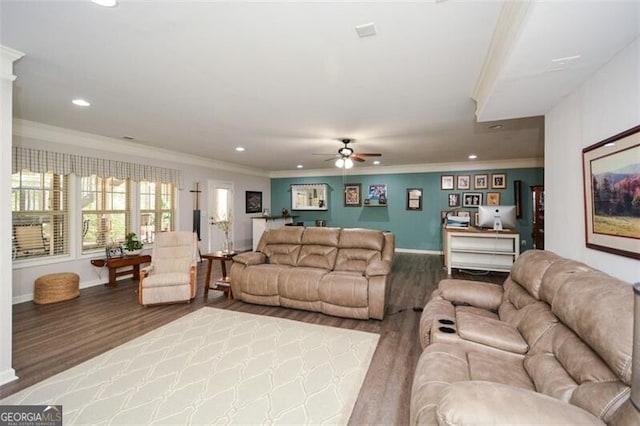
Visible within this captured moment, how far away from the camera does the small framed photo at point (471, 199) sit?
7488 millimetres

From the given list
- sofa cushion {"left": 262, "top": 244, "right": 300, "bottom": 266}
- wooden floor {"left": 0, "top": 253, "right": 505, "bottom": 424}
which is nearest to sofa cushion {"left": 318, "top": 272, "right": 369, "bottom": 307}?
wooden floor {"left": 0, "top": 253, "right": 505, "bottom": 424}

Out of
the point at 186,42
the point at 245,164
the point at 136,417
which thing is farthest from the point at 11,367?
the point at 245,164

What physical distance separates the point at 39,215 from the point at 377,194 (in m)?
7.30

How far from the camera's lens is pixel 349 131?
4539 millimetres

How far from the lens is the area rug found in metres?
1.86

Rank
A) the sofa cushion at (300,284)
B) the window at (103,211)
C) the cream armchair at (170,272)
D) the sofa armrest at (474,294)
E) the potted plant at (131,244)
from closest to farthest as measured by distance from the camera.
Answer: the sofa armrest at (474,294) < the sofa cushion at (300,284) < the cream armchair at (170,272) < the window at (103,211) < the potted plant at (131,244)

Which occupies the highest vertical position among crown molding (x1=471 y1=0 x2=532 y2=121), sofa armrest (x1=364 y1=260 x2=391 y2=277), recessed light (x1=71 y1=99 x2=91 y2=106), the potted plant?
recessed light (x1=71 y1=99 x2=91 y2=106)

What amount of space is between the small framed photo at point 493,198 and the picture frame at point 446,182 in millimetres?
954

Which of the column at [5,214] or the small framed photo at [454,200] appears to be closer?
Answer: the column at [5,214]

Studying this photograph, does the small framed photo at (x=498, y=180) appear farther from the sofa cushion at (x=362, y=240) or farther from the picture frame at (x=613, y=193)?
the picture frame at (x=613, y=193)

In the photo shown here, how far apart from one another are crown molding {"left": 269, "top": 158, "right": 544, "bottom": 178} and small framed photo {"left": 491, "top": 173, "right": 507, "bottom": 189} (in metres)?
0.20

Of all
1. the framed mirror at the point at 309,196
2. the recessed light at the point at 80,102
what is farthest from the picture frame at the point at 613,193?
the framed mirror at the point at 309,196

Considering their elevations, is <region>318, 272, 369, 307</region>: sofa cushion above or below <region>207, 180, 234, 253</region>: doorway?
below

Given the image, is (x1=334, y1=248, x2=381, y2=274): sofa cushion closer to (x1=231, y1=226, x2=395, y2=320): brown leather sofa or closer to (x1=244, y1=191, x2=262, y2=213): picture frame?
(x1=231, y1=226, x2=395, y2=320): brown leather sofa
